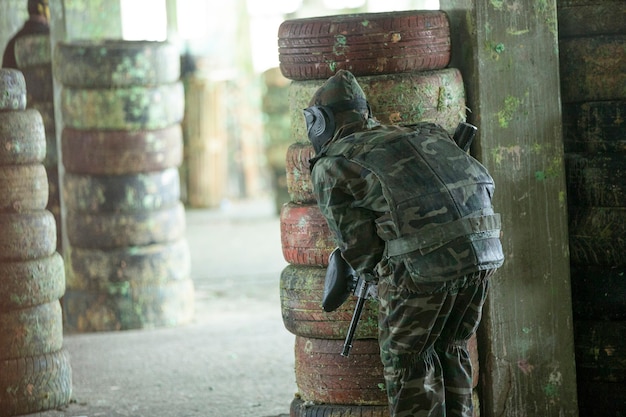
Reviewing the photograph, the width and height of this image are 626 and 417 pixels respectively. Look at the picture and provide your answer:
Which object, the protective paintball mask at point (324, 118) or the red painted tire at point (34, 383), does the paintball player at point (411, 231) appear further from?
the red painted tire at point (34, 383)

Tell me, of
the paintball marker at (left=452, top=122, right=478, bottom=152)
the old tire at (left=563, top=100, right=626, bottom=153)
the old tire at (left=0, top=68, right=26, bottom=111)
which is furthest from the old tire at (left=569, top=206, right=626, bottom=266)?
the old tire at (left=0, top=68, right=26, bottom=111)

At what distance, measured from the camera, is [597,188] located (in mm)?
5562

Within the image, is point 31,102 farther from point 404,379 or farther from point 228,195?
point 228,195

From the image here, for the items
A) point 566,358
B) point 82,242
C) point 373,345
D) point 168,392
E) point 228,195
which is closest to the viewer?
point 373,345

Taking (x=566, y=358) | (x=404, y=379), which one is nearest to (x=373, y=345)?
(x=404, y=379)

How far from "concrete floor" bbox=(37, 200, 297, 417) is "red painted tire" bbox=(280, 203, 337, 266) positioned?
1287 millimetres

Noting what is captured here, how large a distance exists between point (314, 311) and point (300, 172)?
64 centimetres

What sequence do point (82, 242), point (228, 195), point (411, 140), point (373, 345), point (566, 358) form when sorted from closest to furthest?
point (411, 140), point (373, 345), point (566, 358), point (82, 242), point (228, 195)

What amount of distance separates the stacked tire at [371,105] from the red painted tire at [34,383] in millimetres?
1698

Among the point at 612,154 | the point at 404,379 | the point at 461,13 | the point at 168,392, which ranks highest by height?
the point at 461,13

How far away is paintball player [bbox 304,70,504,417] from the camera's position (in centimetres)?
440

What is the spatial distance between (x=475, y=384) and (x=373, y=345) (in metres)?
0.62

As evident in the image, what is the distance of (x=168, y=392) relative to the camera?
22.1 ft

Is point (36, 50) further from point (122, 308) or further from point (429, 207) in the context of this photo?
point (429, 207)
